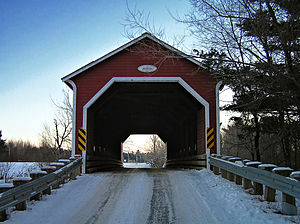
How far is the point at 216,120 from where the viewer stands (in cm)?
1092

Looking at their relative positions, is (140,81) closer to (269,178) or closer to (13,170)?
(269,178)

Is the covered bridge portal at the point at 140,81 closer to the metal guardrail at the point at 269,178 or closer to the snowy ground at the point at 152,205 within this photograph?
the snowy ground at the point at 152,205

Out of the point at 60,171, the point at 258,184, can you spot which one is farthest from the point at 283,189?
the point at 60,171

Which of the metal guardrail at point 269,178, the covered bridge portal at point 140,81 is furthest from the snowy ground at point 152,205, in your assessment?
the covered bridge portal at point 140,81

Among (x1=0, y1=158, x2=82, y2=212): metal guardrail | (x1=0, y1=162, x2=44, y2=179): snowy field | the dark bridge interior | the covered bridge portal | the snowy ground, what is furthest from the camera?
(x1=0, y1=162, x2=44, y2=179): snowy field

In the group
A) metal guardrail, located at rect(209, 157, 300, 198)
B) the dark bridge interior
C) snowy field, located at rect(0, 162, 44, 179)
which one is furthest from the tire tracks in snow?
snowy field, located at rect(0, 162, 44, 179)

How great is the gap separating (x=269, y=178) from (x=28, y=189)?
3791 mm

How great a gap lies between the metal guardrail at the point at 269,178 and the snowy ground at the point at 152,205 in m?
0.35

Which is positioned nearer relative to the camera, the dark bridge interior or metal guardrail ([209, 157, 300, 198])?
metal guardrail ([209, 157, 300, 198])

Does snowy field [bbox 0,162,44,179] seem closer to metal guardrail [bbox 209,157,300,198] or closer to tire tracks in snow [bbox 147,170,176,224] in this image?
tire tracks in snow [bbox 147,170,176,224]

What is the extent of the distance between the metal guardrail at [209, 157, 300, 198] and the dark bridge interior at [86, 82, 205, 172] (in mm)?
5009

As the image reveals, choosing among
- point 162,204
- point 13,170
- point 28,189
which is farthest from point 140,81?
point 13,170

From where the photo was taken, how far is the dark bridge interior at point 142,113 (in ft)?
39.6

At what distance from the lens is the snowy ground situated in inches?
185
